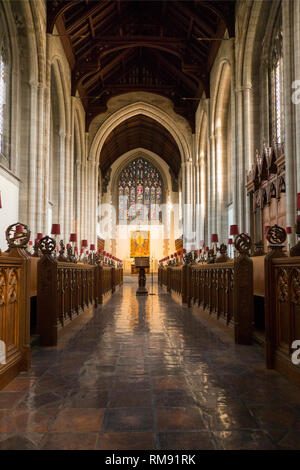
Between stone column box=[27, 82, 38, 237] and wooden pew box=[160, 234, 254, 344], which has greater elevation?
stone column box=[27, 82, 38, 237]

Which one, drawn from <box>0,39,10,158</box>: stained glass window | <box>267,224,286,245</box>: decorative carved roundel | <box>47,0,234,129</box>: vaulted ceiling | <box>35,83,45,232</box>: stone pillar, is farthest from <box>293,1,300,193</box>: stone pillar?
<box>0,39,10,158</box>: stained glass window

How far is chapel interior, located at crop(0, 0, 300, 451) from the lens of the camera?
2.06 m

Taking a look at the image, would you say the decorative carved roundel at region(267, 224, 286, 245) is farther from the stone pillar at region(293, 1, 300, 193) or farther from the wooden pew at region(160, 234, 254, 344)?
the stone pillar at region(293, 1, 300, 193)

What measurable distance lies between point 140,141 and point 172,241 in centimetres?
760

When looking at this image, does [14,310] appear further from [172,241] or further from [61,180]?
[172,241]

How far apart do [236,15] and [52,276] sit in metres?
10.6

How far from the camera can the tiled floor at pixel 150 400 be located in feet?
5.54

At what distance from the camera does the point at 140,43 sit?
46.5 feet

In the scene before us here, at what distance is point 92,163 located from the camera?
19.4 m

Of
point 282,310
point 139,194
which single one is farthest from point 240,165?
point 139,194

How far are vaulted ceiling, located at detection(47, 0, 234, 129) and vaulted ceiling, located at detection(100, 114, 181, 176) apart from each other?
112 inches

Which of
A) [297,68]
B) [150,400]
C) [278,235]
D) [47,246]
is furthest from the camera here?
[297,68]
